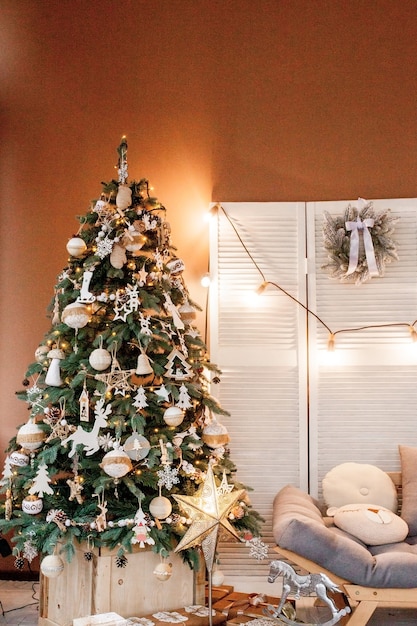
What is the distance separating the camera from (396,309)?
3.84 metres

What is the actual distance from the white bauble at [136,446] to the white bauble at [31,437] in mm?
386

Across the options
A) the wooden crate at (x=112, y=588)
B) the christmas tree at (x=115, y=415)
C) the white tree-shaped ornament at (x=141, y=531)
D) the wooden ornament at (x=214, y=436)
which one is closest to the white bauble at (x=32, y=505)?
the christmas tree at (x=115, y=415)

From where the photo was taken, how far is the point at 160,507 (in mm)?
2760

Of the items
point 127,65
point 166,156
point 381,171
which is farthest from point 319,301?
point 127,65

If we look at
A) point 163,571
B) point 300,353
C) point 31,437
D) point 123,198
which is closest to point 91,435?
point 31,437

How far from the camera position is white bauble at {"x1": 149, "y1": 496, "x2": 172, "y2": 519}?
109 inches

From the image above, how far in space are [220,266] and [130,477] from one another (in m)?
1.52

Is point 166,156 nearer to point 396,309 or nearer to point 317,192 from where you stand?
point 317,192

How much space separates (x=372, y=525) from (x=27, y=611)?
1799mm

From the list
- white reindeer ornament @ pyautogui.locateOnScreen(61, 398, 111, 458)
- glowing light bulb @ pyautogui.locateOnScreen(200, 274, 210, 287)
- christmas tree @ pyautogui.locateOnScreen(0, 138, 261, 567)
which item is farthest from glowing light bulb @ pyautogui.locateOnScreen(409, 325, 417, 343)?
white reindeer ornament @ pyautogui.locateOnScreen(61, 398, 111, 458)

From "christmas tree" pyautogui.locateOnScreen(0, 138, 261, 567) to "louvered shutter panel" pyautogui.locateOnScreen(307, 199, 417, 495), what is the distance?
0.90 meters

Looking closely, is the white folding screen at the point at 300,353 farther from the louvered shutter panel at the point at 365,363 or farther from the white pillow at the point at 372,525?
the white pillow at the point at 372,525

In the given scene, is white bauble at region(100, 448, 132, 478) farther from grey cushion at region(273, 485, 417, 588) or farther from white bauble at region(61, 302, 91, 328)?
grey cushion at region(273, 485, 417, 588)

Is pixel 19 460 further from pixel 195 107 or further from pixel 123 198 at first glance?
pixel 195 107
